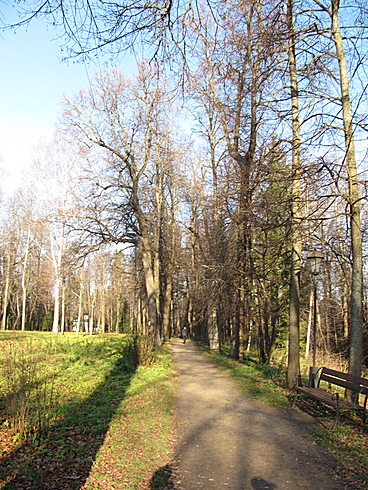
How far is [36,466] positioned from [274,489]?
110 inches

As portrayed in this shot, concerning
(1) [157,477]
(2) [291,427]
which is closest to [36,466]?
(1) [157,477]

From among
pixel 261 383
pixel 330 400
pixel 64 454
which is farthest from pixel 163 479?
pixel 261 383

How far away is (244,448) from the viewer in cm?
544

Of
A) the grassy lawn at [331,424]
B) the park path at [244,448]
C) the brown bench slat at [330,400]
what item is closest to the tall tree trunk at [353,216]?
the brown bench slat at [330,400]

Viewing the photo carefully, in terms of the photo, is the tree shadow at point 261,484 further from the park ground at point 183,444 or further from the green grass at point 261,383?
the green grass at point 261,383

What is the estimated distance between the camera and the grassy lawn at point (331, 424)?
15.2 feet

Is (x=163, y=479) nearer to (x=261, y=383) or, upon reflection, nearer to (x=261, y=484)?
(x=261, y=484)

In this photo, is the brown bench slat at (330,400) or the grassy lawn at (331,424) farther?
the brown bench slat at (330,400)

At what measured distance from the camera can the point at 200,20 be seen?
402cm

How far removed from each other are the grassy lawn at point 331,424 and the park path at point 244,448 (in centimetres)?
19

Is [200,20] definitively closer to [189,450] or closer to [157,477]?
[157,477]

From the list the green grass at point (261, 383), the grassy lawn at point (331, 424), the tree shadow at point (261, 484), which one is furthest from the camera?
the green grass at point (261, 383)

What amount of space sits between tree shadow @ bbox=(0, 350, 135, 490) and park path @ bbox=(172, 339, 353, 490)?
122 centimetres

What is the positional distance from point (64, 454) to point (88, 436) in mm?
752
